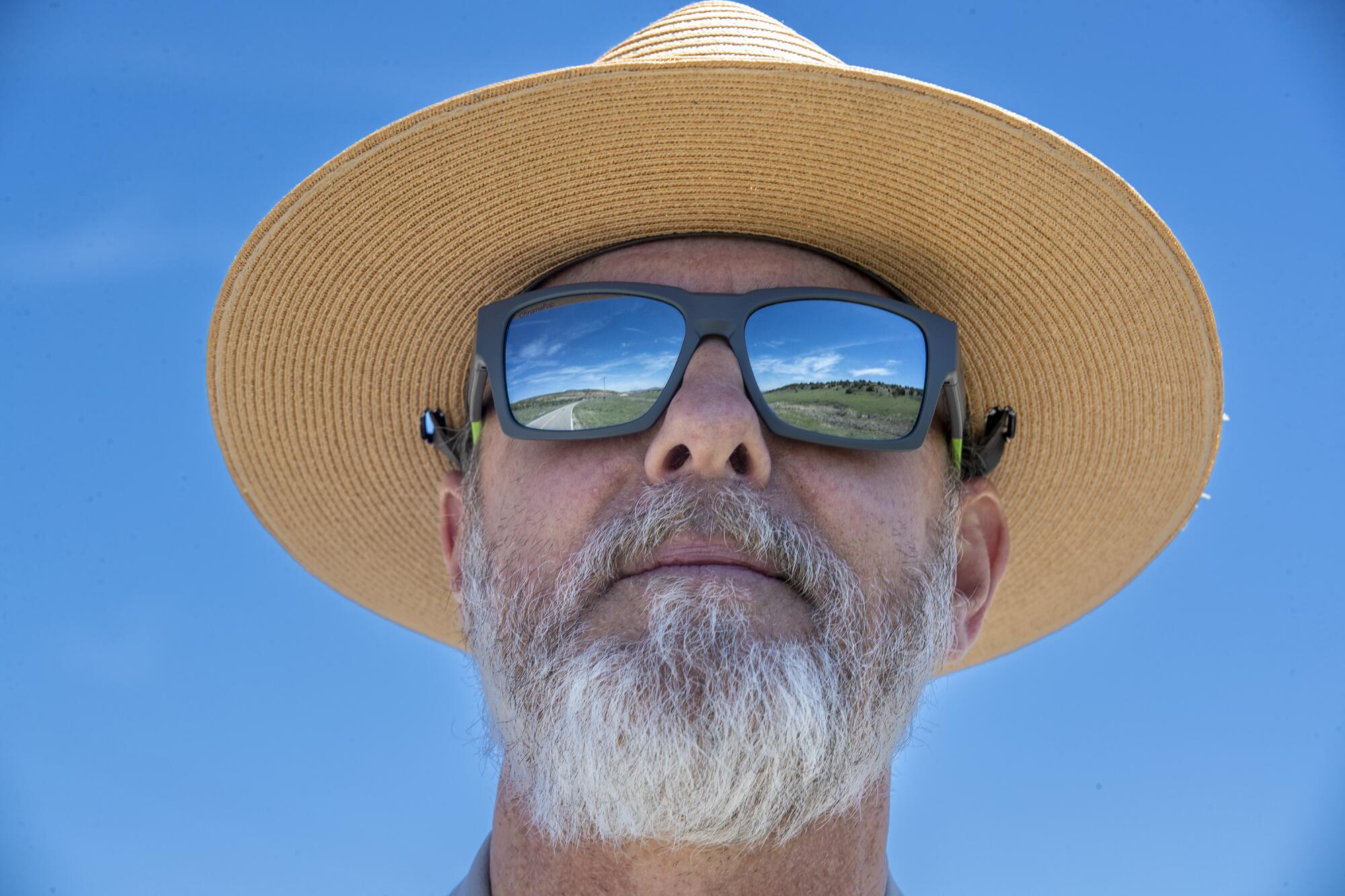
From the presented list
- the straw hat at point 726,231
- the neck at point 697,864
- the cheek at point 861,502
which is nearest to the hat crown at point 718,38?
the straw hat at point 726,231

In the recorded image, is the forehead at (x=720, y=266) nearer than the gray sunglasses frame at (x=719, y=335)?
No

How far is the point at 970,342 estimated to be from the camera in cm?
256

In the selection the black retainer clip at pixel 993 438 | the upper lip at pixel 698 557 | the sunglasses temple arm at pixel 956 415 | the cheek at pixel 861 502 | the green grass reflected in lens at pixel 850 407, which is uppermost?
the black retainer clip at pixel 993 438

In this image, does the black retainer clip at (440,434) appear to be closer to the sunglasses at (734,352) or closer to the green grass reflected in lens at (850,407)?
the sunglasses at (734,352)

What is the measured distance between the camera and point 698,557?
1901 mm

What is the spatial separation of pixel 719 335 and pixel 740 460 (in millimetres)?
265

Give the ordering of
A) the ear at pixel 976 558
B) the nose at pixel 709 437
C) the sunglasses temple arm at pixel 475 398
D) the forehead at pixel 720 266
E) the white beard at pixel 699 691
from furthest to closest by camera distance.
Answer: the ear at pixel 976 558
the sunglasses temple arm at pixel 475 398
the forehead at pixel 720 266
the nose at pixel 709 437
the white beard at pixel 699 691

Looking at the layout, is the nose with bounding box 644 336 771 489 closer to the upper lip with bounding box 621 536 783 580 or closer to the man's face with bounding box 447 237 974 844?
the man's face with bounding box 447 237 974 844

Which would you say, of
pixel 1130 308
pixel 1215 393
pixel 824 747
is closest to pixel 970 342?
pixel 1130 308

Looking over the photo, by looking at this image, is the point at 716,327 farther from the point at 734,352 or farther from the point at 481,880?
the point at 481,880

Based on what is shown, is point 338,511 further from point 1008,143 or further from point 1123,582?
point 1123,582

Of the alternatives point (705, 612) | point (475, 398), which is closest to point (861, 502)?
point (705, 612)

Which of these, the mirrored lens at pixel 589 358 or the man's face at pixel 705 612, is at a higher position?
the mirrored lens at pixel 589 358

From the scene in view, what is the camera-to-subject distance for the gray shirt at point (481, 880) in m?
2.33
